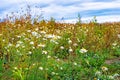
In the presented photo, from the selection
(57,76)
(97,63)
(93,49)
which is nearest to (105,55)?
(93,49)

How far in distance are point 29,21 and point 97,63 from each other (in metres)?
5.61

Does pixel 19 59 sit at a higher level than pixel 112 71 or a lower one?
higher

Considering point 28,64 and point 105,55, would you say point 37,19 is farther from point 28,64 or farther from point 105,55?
point 28,64

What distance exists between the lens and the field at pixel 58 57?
289 inches

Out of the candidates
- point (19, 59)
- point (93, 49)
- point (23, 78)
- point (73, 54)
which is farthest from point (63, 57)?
point (23, 78)

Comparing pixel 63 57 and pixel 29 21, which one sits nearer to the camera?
pixel 63 57

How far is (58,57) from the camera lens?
33.6 feet

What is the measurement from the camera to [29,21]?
14172 mm

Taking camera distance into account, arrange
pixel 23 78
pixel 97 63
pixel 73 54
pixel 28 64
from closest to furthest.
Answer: pixel 23 78 < pixel 28 64 < pixel 97 63 < pixel 73 54

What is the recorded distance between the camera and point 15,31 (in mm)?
11484

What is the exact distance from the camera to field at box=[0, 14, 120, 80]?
735 cm

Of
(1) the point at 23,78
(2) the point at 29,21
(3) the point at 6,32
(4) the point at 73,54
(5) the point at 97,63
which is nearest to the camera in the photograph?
(1) the point at 23,78

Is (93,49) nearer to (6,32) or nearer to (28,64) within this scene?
(6,32)

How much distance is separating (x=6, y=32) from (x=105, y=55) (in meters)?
2.87
